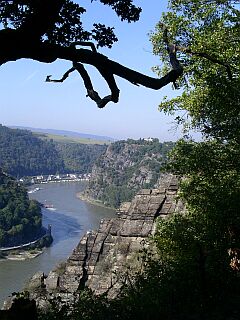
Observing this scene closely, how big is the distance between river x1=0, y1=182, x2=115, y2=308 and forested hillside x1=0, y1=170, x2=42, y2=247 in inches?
210

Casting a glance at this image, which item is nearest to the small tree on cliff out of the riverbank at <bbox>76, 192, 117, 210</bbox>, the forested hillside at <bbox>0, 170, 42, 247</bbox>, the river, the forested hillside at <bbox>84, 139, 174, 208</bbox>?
the river

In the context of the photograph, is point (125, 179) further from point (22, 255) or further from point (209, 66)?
point (209, 66)

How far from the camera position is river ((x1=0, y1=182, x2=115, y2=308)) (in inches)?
2579

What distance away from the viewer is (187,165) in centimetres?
906

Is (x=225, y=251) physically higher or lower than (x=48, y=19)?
lower

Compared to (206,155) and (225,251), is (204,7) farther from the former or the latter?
(225,251)

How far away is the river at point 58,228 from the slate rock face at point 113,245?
4231 mm

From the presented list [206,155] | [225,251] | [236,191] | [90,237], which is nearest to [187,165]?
[206,155]

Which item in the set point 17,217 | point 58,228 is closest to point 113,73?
point 17,217

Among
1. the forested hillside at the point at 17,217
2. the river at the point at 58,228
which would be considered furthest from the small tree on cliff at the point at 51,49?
the forested hillside at the point at 17,217

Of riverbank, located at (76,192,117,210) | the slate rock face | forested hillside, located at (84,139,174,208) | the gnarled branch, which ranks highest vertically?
the gnarled branch

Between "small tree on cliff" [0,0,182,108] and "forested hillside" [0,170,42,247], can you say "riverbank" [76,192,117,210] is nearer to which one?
"forested hillside" [0,170,42,247]

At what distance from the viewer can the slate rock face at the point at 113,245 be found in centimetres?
1141

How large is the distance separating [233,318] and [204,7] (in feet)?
22.4
